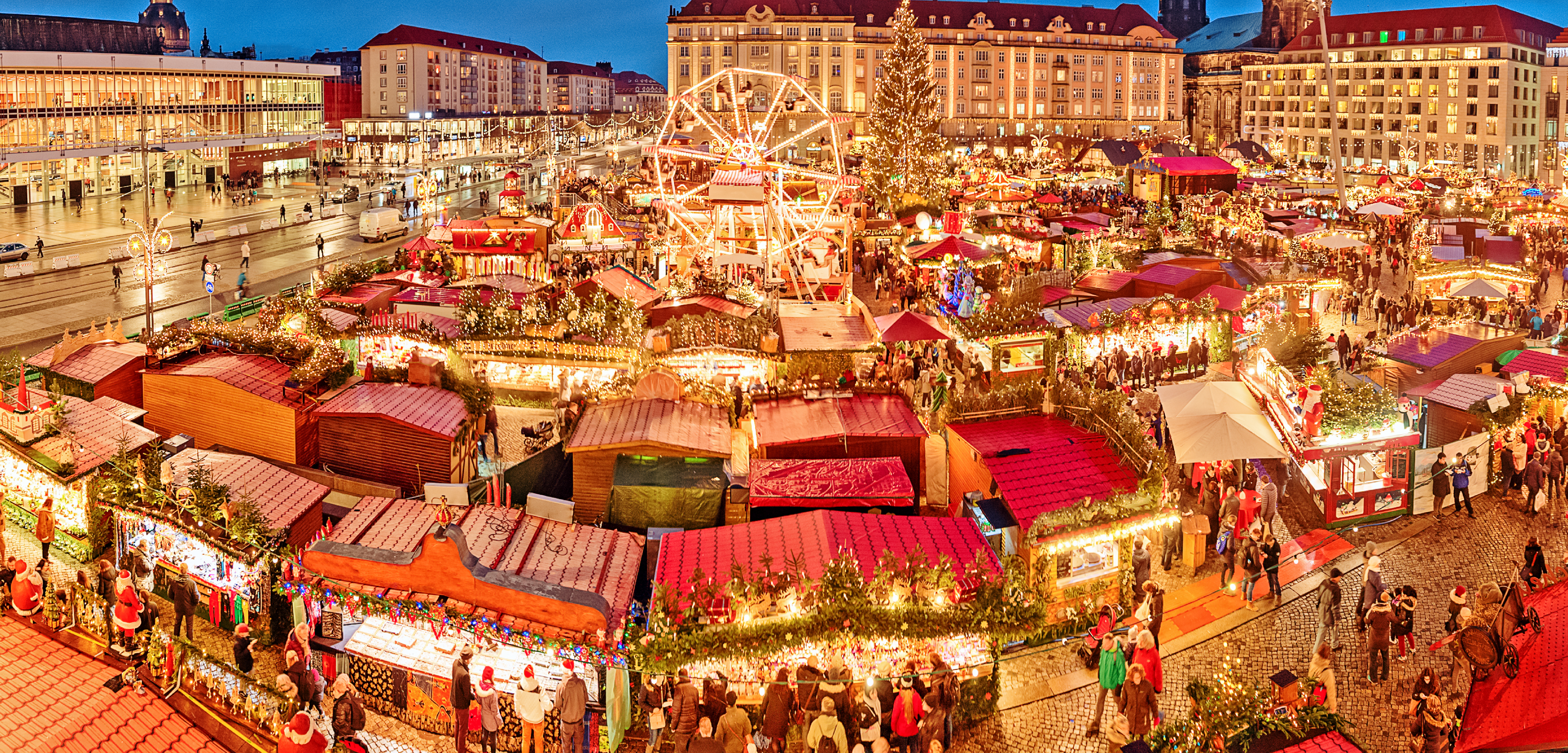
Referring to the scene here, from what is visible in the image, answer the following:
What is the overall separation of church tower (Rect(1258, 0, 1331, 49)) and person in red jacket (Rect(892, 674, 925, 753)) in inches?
5709

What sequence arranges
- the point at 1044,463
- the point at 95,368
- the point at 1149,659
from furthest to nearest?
the point at 95,368 → the point at 1044,463 → the point at 1149,659

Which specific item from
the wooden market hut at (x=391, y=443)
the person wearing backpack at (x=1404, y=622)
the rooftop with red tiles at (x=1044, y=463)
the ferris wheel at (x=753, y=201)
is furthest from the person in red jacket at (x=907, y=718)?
the ferris wheel at (x=753, y=201)

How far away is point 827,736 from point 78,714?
6179mm

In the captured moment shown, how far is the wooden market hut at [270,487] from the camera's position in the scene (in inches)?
509

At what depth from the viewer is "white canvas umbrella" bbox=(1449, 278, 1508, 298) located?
28.3 meters

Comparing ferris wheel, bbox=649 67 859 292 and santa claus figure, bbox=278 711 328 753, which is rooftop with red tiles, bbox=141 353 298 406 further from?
ferris wheel, bbox=649 67 859 292

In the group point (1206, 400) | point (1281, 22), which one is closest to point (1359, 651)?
point (1206, 400)

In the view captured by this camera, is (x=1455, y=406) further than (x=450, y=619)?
Yes

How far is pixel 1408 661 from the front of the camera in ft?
38.4

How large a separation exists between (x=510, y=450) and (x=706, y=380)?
3.42m

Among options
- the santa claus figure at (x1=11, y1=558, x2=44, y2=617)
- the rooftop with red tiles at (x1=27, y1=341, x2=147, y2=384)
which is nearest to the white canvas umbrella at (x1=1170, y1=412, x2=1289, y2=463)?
the santa claus figure at (x1=11, y1=558, x2=44, y2=617)

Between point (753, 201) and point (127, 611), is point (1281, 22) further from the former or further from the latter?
point (127, 611)

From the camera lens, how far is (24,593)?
1160cm

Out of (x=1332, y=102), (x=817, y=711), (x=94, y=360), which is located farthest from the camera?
(x=1332, y=102)
